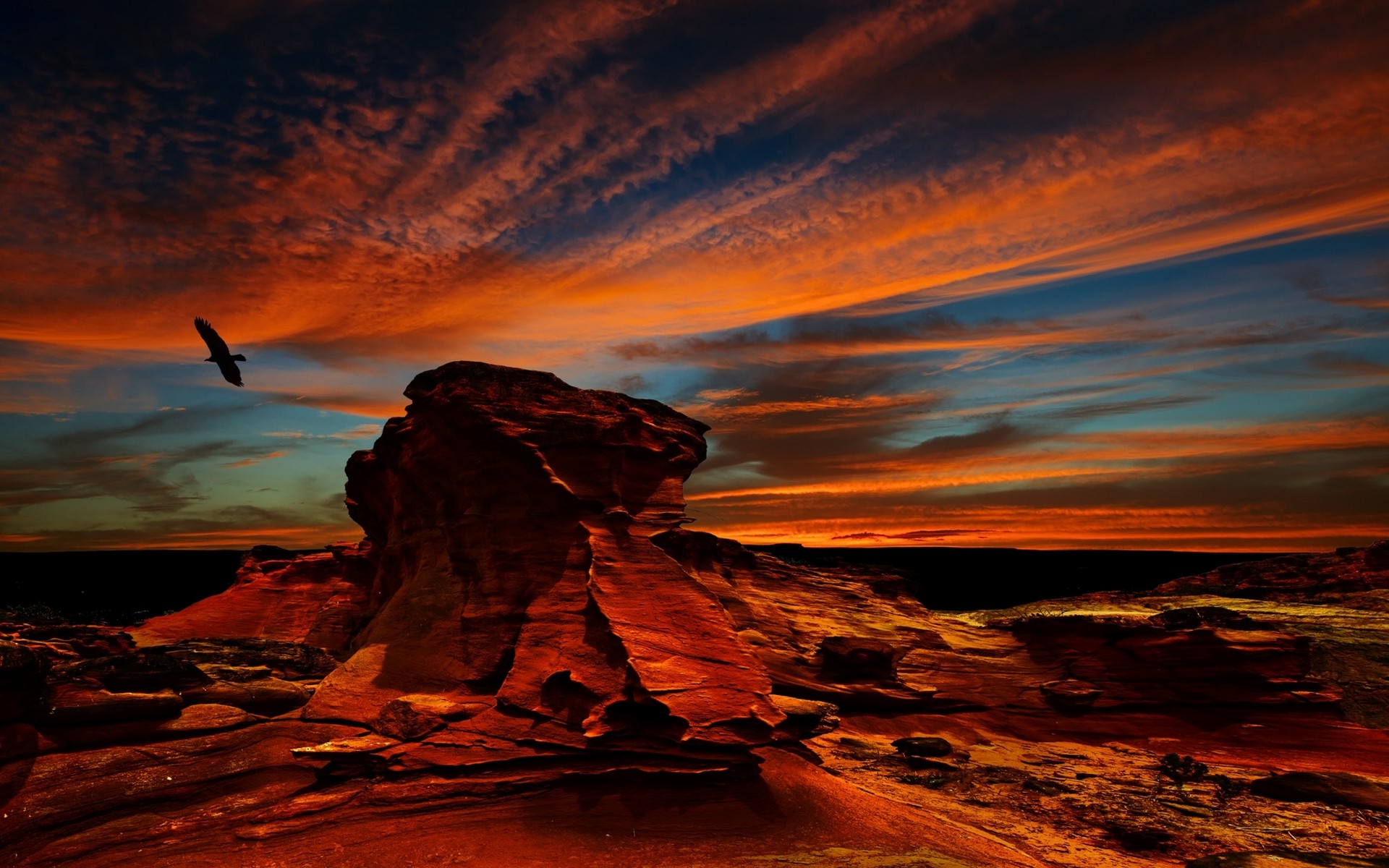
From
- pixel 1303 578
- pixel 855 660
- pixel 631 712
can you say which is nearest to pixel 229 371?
pixel 631 712

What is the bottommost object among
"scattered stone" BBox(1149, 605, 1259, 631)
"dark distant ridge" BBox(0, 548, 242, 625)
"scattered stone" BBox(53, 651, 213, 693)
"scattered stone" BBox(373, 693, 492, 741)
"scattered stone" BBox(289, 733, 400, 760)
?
"dark distant ridge" BBox(0, 548, 242, 625)

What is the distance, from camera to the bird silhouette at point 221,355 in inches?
560

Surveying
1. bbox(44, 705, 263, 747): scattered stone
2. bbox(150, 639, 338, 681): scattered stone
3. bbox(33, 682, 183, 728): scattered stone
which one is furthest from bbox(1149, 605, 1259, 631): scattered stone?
bbox(33, 682, 183, 728): scattered stone

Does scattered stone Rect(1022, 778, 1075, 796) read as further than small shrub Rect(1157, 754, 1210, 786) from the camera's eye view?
No

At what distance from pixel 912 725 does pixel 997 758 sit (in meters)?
2.87

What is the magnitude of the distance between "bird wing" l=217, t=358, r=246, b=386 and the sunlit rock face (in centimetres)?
452

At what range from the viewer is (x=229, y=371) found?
14.9m

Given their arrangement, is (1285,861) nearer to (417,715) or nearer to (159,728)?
(417,715)

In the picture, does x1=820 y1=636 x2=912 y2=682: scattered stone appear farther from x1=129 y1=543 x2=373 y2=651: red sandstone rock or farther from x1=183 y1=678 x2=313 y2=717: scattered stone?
x1=129 y1=543 x2=373 y2=651: red sandstone rock

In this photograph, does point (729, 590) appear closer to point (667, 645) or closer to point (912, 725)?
point (912, 725)

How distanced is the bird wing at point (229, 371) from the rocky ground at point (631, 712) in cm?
454

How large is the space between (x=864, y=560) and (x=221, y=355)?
140ft

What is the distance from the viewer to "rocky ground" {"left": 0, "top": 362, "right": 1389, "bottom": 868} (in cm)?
1155

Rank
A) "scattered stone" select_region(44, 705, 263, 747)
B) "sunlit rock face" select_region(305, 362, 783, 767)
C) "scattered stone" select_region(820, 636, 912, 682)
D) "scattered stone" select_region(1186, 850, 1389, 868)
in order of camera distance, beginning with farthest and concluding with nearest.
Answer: "scattered stone" select_region(820, 636, 912, 682), "sunlit rock face" select_region(305, 362, 783, 767), "scattered stone" select_region(1186, 850, 1389, 868), "scattered stone" select_region(44, 705, 263, 747)
